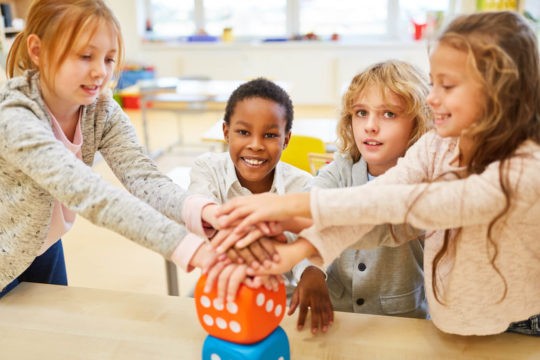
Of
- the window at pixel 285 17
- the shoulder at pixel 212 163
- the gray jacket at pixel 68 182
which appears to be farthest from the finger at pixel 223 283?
the window at pixel 285 17

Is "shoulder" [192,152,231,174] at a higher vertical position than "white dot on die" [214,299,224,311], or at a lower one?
higher

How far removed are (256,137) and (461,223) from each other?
687 millimetres

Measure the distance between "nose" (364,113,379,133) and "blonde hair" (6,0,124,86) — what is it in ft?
2.13

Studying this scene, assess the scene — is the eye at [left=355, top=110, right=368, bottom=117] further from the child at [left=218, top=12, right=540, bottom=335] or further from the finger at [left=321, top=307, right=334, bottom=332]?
the finger at [left=321, top=307, right=334, bottom=332]

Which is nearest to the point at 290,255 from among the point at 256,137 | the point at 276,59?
the point at 256,137

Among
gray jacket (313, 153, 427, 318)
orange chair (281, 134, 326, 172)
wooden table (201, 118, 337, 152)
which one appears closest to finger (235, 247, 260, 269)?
gray jacket (313, 153, 427, 318)

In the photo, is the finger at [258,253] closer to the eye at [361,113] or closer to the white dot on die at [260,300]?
the white dot on die at [260,300]

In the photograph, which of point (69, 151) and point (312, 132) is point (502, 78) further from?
point (312, 132)

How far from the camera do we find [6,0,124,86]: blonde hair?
3.61ft

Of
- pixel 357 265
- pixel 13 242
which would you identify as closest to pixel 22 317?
pixel 13 242

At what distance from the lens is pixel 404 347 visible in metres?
1.02

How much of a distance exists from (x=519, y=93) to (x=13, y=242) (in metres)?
1.10

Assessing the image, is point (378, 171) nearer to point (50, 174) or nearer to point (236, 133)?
point (236, 133)

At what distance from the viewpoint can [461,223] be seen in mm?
865
